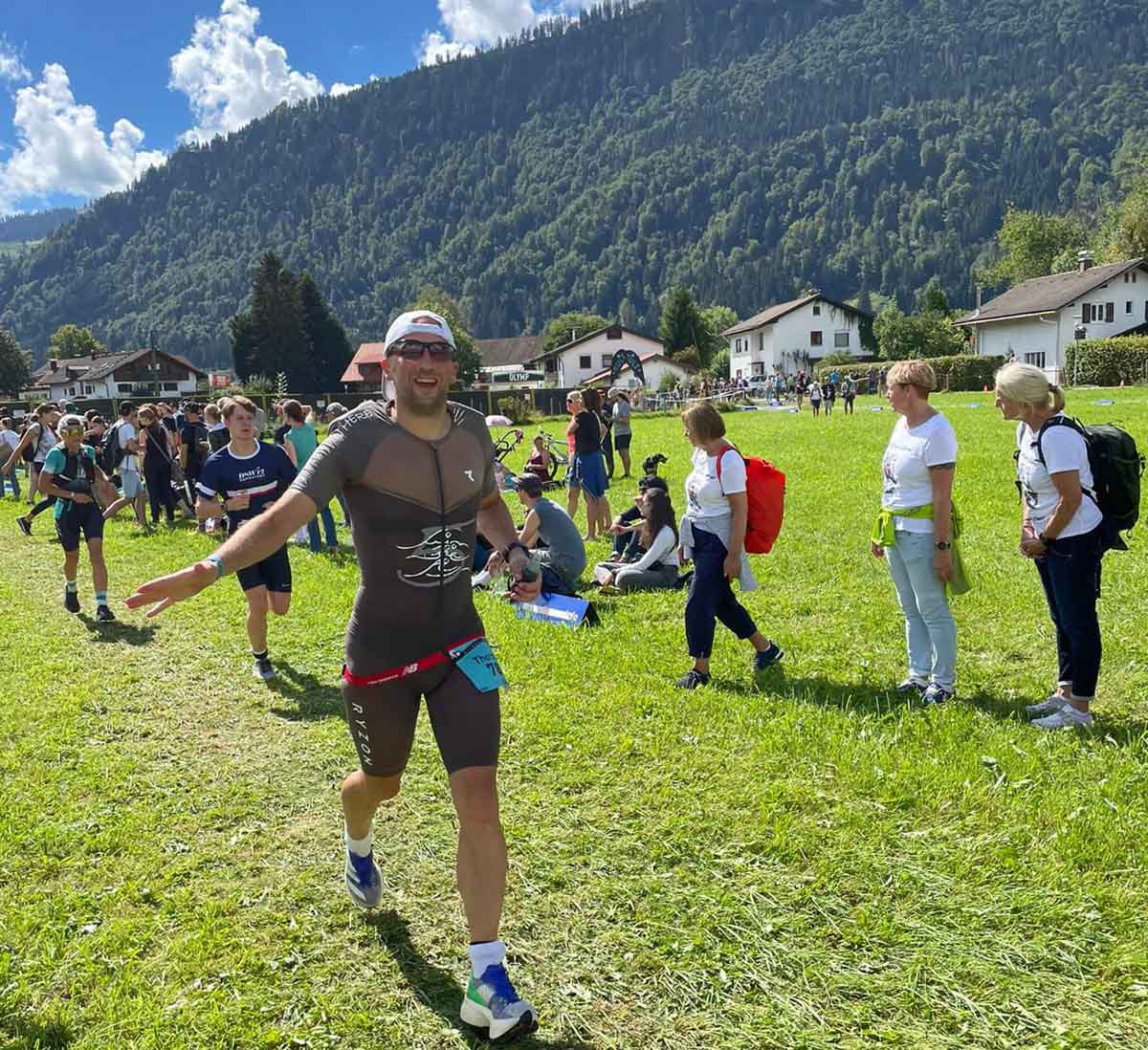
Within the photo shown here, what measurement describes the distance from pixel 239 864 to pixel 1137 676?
19.2ft

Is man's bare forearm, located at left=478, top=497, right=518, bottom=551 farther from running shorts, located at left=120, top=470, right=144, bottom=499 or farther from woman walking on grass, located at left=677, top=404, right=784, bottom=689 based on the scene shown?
running shorts, located at left=120, top=470, right=144, bottom=499

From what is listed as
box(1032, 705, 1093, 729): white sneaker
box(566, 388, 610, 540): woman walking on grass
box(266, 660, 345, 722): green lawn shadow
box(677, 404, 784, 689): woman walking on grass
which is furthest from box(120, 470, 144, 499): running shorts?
box(1032, 705, 1093, 729): white sneaker

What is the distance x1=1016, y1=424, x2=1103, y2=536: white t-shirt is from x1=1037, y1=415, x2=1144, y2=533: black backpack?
0.04 m

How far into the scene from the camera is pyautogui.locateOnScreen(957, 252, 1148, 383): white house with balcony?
5953 cm

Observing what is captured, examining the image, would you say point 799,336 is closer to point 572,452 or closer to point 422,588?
point 572,452

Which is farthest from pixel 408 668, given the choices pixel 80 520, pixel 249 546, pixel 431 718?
pixel 80 520

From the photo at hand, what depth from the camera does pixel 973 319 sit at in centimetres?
6644

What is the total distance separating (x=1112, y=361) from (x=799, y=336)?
42.1 m

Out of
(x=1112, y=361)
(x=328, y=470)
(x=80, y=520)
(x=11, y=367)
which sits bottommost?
(x=80, y=520)

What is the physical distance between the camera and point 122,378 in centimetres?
10150

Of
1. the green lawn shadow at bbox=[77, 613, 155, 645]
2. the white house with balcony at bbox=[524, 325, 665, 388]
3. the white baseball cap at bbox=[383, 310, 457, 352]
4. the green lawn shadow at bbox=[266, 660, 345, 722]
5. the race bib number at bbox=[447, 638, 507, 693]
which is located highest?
the white house with balcony at bbox=[524, 325, 665, 388]

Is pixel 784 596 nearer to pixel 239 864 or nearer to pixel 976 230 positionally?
pixel 239 864

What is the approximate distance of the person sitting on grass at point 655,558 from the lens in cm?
950

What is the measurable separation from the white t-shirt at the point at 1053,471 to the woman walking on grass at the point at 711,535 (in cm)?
176
